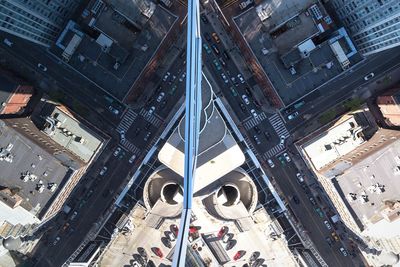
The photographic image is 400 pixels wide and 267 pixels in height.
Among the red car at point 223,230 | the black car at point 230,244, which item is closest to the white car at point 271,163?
the red car at point 223,230

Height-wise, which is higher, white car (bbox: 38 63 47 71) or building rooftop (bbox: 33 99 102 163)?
white car (bbox: 38 63 47 71)

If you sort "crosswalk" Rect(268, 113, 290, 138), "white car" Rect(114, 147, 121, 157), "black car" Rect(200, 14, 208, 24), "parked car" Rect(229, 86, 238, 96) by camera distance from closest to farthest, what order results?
"black car" Rect(200, 14, 208, 24)
"parked car" Rect(229, 86, 238, 96)
"crosswalk" Rect(268, 113, 290, 138)
"white car" Rect(114, 147, 121, 157)

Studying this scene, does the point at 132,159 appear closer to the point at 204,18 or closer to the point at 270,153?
the point at 270,153

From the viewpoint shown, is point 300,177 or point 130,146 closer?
point 300,177

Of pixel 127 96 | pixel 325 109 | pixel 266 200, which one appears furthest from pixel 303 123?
pixel 127 96

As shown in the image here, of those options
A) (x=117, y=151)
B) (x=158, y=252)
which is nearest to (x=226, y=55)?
(x=117, y=151)

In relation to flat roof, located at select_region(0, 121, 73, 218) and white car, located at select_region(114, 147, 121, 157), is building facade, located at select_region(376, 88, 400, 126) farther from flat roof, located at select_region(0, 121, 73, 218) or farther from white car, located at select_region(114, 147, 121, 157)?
flat roof, located at select_region(0, 121, 73, 218)

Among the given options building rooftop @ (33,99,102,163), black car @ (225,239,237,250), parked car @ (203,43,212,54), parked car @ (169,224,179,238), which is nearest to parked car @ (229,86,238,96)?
parked car @ (203,43,212,54)
